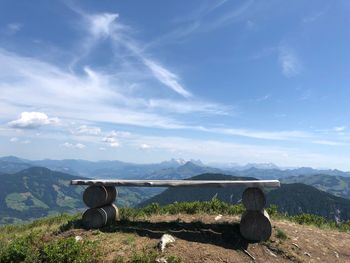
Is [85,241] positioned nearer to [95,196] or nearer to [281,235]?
[95,196]

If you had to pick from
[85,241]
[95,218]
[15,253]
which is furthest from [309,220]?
[15,253]

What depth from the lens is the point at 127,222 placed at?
53.2 ft

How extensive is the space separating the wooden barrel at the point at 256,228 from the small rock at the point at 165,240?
271cm

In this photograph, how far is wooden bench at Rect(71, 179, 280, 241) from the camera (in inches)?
551

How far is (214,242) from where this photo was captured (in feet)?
44.8

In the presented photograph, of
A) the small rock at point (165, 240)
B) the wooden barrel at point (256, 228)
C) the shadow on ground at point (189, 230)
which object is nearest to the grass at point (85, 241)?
the small rock at point (165, 240)

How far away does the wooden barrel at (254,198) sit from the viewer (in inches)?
561

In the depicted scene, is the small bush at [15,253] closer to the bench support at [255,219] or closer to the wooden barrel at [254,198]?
the bench support at [255,219]

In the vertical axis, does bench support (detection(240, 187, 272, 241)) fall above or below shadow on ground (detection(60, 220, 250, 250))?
above

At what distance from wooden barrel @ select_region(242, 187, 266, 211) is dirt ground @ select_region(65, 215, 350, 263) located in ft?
3.79

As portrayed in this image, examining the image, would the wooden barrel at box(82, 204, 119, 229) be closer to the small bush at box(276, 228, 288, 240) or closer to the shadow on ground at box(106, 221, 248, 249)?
the shadow on ground at box(106, 221, 248, 249)

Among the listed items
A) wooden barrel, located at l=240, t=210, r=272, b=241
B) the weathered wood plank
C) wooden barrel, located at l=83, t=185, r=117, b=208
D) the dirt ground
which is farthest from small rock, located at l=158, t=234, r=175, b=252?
wooden barrel, located at l=83, t=185, r=117, b=208

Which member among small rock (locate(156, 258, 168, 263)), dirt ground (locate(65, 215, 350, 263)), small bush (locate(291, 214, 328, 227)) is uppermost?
small bush (locate(291, 214, 328, 227))

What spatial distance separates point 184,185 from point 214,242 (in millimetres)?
2648
